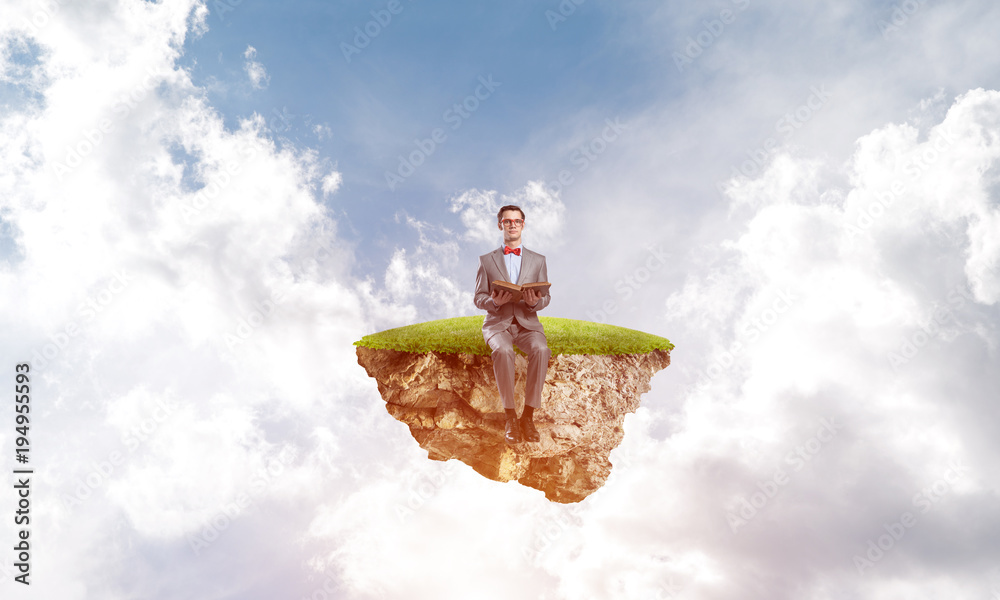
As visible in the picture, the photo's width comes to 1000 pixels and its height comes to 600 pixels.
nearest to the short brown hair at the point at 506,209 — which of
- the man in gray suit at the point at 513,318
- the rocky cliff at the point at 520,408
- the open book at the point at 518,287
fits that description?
the man in gray suit at the point at 513,318

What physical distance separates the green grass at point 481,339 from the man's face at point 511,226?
140 centimetres

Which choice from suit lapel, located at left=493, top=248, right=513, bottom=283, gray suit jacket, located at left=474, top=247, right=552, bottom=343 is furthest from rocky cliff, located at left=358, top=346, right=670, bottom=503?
suit lapel, located at left=493, top=248, right=513, bottom=283

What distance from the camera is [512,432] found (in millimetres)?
7008

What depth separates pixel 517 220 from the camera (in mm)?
7250

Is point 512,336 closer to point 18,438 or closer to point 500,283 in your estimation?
point 500,283

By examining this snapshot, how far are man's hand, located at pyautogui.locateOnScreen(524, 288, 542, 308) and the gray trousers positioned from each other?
453 mm

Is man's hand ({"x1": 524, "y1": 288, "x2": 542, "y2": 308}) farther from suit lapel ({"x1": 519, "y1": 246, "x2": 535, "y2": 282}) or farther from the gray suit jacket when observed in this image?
suit lapel ({"x1": 519, "y1": 246, "x2": 535, "y2": 282})

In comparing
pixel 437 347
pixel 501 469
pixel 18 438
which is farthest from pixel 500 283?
pixel 18 438

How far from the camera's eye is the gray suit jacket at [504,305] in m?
7.10

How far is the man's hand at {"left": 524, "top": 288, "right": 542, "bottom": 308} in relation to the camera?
6.83 metres

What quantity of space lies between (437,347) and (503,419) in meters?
1.33

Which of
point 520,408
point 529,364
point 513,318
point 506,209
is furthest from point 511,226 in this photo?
point 520,408

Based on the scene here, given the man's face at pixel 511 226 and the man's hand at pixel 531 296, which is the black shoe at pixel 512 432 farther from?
the man's face at pixel 511 226

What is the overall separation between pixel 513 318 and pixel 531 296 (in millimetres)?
478
